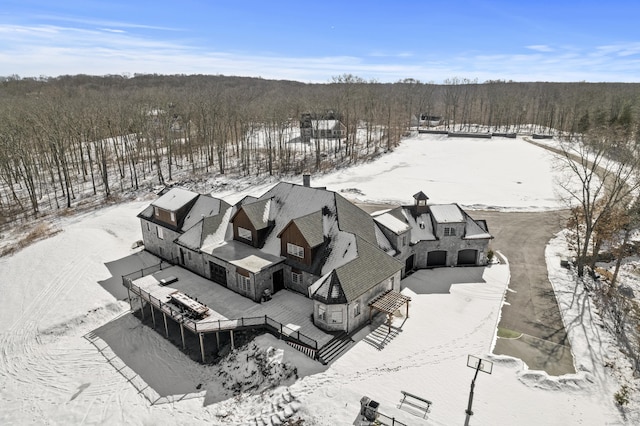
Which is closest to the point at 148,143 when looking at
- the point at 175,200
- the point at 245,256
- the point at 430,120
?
the point at 175,200

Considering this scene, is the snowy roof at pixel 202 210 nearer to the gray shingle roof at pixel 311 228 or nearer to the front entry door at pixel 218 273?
the front entry door at pixel 218 273

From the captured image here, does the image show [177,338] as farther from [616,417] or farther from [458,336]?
[616,417]

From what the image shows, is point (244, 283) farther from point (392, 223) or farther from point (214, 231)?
point (392, 223)

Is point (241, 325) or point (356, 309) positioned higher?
point (356, 309)

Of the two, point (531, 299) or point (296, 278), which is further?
point (531, 299)

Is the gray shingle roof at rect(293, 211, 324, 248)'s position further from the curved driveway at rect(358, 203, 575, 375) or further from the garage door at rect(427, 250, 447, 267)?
the curved driveway at rect(358, 203, 575, 375)

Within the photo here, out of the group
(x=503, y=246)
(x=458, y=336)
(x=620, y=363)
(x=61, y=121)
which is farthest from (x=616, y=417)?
(x=61, y=121)

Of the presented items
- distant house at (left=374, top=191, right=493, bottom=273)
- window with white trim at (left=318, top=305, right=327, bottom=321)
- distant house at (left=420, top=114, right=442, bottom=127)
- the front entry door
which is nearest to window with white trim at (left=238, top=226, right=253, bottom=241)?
the front entry door

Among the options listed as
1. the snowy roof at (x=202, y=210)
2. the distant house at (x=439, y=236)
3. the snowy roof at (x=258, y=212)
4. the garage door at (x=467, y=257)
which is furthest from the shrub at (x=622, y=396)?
the snowy roof at (x=202, y=210)
